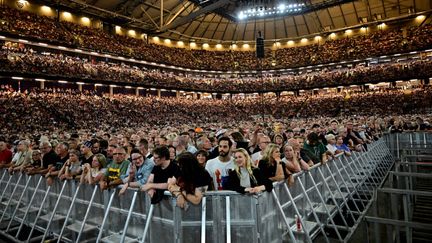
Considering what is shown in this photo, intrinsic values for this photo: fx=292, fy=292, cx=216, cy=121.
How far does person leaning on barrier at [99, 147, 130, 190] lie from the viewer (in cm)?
480

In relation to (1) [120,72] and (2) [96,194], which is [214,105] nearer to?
(1) [120,72]

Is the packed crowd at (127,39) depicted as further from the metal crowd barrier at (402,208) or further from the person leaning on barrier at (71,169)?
the metal crowd barrier at (402,208)

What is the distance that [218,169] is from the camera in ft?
15.3

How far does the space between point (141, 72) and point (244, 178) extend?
39.1 m

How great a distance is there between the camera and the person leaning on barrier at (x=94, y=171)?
5148mm

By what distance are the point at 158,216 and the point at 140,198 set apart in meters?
0.49

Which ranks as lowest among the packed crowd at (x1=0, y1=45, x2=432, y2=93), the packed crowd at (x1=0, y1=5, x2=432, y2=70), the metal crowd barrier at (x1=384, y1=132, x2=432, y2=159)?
the metal crowd barrier at (x1=384, y1=132, x2=432, y2=159)

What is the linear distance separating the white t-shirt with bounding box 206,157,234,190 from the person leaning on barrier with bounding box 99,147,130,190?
1.53m

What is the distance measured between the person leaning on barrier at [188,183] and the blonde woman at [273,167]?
3.01ft

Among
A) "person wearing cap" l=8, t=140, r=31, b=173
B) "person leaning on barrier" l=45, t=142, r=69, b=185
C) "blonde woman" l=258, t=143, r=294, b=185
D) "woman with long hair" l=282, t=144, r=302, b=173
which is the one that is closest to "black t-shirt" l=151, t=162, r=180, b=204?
"blonde woman" l=258, t=143, r=294, b=185

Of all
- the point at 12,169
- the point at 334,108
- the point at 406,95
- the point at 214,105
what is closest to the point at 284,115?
the point at 334,108

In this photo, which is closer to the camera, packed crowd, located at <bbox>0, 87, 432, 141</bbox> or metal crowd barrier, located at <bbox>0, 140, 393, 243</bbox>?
metal crowd barrier, located at <bbox>0, 140, 393, 243</bbox>

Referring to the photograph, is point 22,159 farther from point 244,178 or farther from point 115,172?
point 244,178

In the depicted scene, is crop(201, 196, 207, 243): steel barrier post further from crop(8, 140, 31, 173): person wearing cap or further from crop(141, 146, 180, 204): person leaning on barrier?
crop(8, 140, 31, 173): person wearing cap
